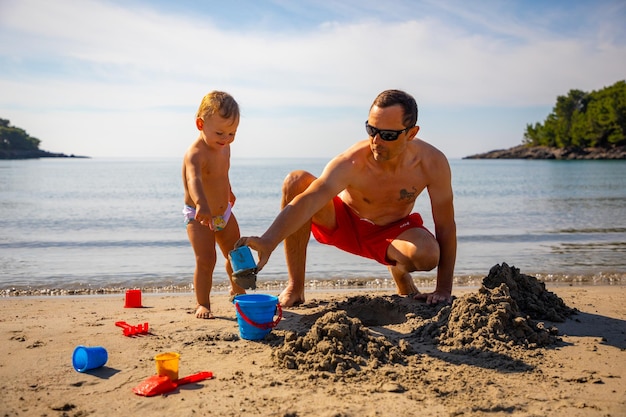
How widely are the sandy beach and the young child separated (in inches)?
16.9

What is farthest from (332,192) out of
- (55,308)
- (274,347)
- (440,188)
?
(55,308)

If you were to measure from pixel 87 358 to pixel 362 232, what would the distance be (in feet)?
8.75

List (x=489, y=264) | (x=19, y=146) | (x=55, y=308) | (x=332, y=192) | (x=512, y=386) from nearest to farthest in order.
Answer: (x=512, y=386), (x=332, y=192), (x=55, y=308), (x=489, y=264), (x=19, y=146)

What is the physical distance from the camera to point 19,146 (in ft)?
330

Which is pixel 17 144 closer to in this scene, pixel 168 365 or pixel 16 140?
pixel 16 140

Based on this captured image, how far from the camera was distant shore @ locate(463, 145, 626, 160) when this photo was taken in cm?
7888

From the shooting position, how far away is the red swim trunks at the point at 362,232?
5.18m

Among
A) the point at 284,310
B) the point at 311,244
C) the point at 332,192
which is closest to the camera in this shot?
the point at 332,192

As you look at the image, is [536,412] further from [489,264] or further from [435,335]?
[489,264]

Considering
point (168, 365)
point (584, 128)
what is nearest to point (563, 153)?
point (584, 128)

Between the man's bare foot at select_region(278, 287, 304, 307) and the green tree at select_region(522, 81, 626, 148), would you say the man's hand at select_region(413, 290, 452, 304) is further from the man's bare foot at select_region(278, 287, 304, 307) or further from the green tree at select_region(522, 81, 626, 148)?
the green tree at select_region(522, 81, 626, 148)

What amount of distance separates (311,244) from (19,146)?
342 feet

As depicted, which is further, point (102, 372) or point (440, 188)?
point (440, 188)

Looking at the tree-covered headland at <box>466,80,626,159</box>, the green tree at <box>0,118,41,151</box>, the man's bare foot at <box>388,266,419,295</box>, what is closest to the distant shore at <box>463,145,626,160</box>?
the tree-covered headland at <box>466,80,626,159</box>
